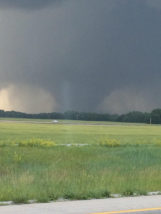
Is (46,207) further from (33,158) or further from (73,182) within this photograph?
(33,158)

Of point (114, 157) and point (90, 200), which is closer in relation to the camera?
point (90, 200)

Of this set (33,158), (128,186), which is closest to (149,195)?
(128,186)

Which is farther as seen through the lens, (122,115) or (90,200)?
(122,115)

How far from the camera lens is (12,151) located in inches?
1275

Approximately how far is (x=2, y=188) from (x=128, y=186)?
365cm

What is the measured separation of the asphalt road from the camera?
1022cm

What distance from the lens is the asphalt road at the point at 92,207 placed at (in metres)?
10.2

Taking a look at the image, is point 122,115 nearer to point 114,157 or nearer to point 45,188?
point 114,157

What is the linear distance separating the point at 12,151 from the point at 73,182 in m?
18.3

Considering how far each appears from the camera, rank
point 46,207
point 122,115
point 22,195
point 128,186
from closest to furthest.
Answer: point 46,207, point 22,195, point 128,186, point 122,115

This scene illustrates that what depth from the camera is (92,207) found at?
10742 mm

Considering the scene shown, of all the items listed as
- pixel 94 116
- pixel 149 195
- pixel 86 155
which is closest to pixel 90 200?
pixel 149 195

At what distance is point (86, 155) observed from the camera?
32.1 metres

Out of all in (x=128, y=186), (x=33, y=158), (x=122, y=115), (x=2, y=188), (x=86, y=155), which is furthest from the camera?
(x=122, y=115)
